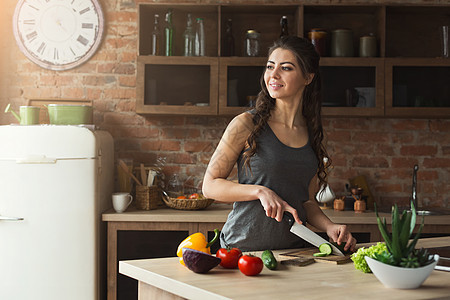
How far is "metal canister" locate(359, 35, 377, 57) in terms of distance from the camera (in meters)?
3.92

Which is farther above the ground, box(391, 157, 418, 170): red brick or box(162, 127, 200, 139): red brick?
box(162, 127, 200, 139): red brick

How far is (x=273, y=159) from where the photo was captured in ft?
7.57

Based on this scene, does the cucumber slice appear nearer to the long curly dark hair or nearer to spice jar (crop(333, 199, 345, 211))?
the long curly dark hair

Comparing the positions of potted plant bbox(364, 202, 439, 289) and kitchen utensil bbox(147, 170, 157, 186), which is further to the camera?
kitchen utensil bbox(147, 170, 157, 186)

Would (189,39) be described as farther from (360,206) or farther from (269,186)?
(269,186)

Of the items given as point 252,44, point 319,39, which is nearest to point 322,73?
point 319,39

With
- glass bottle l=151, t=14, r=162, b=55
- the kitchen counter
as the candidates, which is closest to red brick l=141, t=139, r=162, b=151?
glass bottle l=151, t=14, r=162, b=55

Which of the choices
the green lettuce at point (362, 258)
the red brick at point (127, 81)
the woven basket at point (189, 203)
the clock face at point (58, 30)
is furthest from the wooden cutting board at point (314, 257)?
the clock face at point (58, 30)

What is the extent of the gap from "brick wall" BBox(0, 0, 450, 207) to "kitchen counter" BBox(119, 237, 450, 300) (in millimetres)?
2350

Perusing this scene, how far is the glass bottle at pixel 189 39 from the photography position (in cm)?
398

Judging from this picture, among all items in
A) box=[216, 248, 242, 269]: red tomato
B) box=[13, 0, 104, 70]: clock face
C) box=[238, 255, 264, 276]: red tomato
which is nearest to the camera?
box=[238, 255, 264, 276]: red tomato

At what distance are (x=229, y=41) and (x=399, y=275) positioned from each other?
275 cm

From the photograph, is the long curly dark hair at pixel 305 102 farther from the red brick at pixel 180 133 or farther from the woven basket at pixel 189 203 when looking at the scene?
the red brick at pixel 180 133

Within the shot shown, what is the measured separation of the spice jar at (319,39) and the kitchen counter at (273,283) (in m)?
2.29
